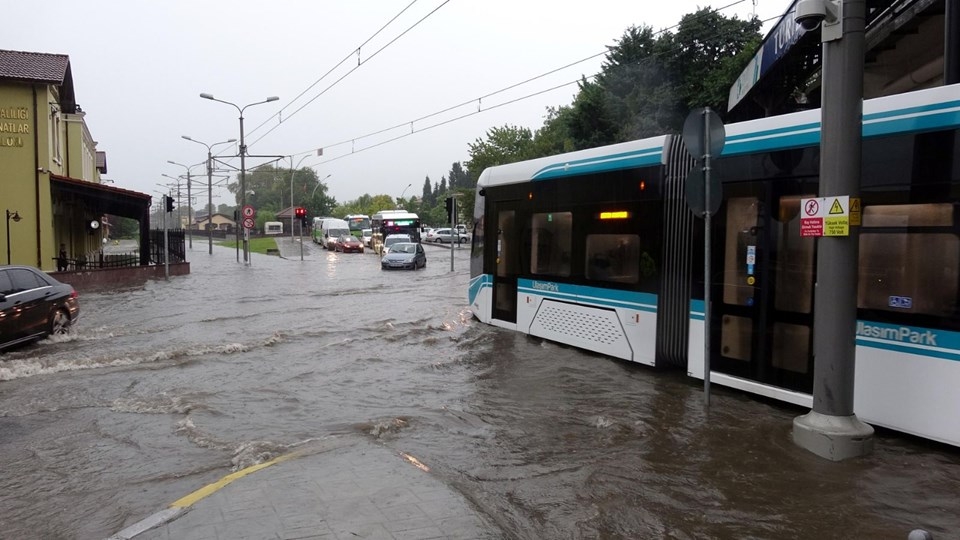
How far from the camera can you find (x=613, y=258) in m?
9.08

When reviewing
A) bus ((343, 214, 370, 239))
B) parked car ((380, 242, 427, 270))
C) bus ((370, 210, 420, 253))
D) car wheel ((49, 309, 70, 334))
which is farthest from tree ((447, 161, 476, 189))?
car wheel ((49, 309, 70, 334))

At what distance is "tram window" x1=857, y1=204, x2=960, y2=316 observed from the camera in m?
5.31

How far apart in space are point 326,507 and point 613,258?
19.0ft

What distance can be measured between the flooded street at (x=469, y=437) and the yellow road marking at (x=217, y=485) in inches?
8.6

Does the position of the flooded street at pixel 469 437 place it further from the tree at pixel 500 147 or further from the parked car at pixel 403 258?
the tree at pixel 500 147

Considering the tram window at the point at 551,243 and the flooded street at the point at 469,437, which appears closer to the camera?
the flooded street at the point at 469,437

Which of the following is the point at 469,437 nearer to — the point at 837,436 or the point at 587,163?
the point at 837,436

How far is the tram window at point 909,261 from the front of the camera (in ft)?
17.4

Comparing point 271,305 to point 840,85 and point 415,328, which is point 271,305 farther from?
point 840,85

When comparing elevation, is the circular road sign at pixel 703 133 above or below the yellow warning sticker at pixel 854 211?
above

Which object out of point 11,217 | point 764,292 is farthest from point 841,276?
point 11,217

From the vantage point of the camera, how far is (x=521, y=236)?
11.1m

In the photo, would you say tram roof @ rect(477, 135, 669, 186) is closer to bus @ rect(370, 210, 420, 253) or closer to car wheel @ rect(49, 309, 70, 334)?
car wheel @ rect(49, 309, 70, 334)

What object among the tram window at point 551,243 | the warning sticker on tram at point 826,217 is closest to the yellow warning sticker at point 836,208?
the warning sticker on tram at point 826,217
